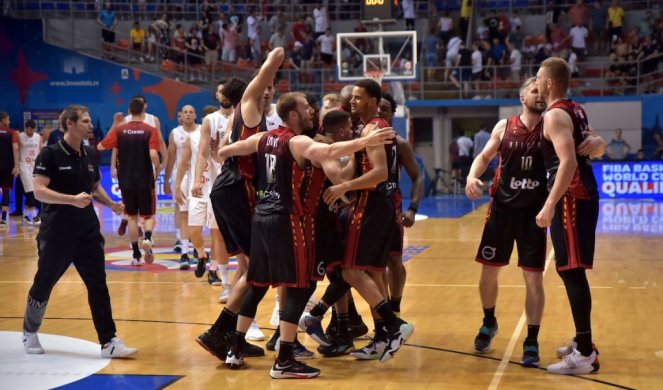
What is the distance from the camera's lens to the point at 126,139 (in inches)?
465

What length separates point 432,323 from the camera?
7.86 metres

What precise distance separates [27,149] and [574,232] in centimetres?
1604

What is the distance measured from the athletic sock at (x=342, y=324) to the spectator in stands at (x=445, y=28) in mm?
21784

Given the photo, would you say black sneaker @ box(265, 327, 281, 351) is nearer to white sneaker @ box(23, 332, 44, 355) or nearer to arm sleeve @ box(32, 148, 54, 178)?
white sneaker @ box(23, 332, 44, 355)

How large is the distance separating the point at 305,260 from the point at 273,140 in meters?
0.89

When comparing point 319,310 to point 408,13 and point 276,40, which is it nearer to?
point 408,13

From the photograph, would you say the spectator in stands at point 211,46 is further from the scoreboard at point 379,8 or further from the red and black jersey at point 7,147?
the scoreboard at point 379,8

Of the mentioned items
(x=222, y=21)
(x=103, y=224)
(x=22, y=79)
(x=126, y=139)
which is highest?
(x=222, y=21)

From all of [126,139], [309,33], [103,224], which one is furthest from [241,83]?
[309,33]

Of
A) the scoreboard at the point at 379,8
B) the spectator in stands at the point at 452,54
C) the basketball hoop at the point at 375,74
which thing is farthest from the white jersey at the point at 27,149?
the spectator in stands at the point at 452,54

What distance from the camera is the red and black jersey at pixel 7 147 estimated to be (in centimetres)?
1836

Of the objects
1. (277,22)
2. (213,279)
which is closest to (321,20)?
(277,22)

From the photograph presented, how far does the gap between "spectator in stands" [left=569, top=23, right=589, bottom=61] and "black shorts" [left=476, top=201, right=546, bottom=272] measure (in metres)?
21.2

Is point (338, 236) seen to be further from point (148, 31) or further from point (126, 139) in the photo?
point (148, 31)
